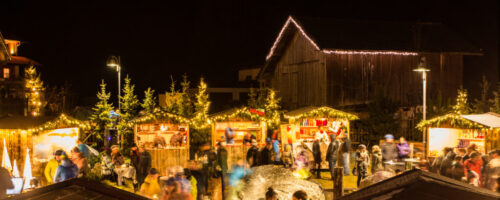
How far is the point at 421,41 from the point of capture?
29.3 m

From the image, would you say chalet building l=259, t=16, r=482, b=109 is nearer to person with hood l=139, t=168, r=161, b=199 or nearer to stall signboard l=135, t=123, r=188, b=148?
stall signboard l=135, t=123, r=188, b=148

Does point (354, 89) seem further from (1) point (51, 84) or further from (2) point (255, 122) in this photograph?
(1) point (51, 84)

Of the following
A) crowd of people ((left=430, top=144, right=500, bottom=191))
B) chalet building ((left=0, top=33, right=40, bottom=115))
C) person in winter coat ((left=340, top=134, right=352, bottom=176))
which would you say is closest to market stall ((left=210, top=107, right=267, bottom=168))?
person in winter coat ((left=340, top=134, right=352, bottom=176))

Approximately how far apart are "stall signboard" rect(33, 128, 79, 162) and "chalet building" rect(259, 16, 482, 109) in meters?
15.4

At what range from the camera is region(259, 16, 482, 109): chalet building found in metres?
27.9

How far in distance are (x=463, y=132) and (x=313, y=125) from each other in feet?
17.7

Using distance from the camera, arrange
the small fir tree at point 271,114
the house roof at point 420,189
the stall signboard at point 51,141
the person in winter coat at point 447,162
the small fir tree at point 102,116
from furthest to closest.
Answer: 1. the small fir tree at point 271,114
2. the small fir tree at point 102,116
3. the stall signboard at point 51,141
4. the person in winter coat at point 447,162
5. the house roof at point 420,189

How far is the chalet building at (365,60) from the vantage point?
91.5 ft

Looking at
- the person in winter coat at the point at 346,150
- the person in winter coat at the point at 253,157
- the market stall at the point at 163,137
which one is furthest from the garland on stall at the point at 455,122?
the market stall at the point at 163,137

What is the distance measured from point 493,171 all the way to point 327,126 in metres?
9.07

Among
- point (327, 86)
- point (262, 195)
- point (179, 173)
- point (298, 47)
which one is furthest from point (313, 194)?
point (298, 47)

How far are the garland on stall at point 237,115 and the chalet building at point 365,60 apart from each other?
1072 centimetres

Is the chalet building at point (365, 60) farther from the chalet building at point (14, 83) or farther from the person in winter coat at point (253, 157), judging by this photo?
the chalet building at point (14, 83)

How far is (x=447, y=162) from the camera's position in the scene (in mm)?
11977
